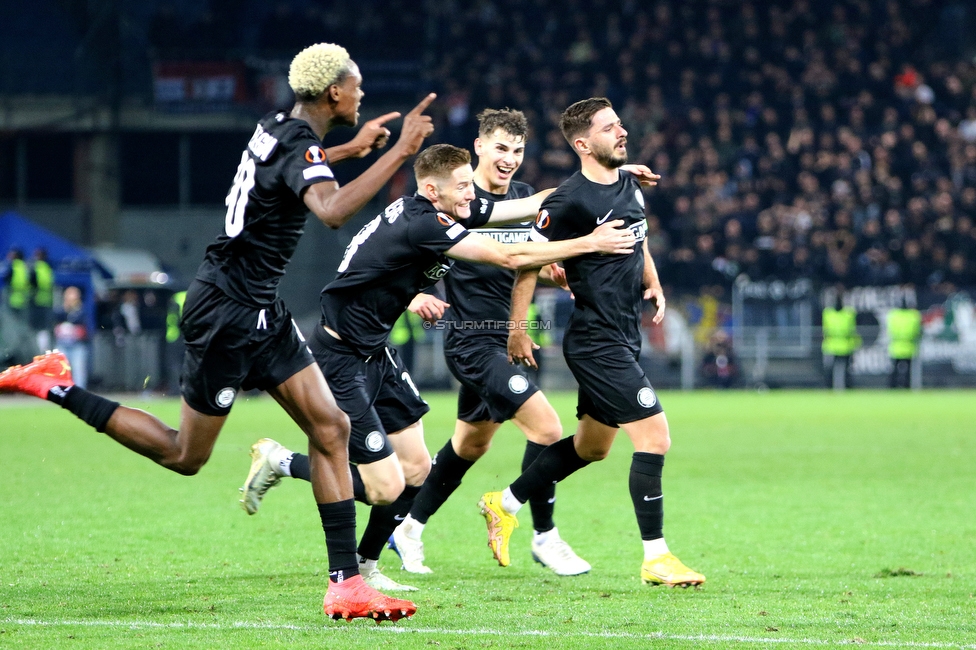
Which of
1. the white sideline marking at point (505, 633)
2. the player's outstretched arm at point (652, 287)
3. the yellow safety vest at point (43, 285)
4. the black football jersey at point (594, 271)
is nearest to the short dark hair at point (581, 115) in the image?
the black football jersey at point (594, 271)

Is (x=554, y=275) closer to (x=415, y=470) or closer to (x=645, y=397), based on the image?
(x=645, y=397)

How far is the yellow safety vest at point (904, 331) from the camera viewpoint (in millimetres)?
25203

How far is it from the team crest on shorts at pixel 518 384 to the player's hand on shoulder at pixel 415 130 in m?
2.24

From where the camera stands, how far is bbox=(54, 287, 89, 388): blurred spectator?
21656mm

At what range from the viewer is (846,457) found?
13.2m

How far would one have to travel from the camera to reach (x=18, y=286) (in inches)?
863

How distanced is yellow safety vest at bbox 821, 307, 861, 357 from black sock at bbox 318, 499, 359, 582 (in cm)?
2101

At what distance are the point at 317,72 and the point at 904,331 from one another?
2168cm

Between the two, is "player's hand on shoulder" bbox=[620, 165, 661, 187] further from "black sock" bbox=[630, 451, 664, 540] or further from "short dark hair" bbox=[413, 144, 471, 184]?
"black sock" bbox=[630, 451, 664, 540]

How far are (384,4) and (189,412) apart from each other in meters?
28.8

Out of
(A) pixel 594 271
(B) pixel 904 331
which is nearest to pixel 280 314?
(A) pixel 594 271

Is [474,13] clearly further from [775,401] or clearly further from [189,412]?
[189,412]

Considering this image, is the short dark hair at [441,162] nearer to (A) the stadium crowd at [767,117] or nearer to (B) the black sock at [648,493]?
(B) the black sock at [648,493]

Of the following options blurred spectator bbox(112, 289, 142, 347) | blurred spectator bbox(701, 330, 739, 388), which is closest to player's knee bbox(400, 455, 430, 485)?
blurred spectator bbox(112, 289, 142, 347)
